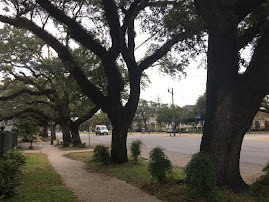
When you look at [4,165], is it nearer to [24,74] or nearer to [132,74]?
[132,74]

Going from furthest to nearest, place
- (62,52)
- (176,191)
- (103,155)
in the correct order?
(103,155) → (62,52) → (176,191)

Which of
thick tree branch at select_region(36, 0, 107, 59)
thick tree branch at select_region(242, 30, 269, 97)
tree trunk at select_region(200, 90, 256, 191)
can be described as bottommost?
tree trunk at select_region(200, 90, 256, 191)

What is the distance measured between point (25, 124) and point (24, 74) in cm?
481

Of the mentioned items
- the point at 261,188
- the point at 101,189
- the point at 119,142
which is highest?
the point at 119,142

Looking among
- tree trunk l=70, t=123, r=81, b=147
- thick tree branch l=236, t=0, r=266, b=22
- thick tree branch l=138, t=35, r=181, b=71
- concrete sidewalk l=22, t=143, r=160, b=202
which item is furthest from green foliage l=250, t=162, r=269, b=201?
tree trunk l=70, t=123, r=81, b=147

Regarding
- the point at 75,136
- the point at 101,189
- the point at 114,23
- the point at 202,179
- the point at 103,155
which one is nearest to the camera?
the point at 202,179

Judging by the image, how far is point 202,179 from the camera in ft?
15.2

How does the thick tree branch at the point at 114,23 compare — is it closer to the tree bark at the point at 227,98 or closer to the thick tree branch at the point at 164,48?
the thick tree branch at the point at 164,48

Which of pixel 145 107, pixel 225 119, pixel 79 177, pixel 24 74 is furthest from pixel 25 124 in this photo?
pixel 145 107

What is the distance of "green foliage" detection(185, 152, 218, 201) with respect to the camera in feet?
15.2

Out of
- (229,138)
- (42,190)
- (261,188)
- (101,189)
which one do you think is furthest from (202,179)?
(42,190)

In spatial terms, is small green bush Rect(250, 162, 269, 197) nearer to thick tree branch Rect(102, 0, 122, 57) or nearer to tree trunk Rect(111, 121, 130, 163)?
tree trunk Rect(111, 121, 130, 163)

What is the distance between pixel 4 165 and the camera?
19.1ft

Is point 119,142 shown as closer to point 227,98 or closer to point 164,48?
point 164,48
